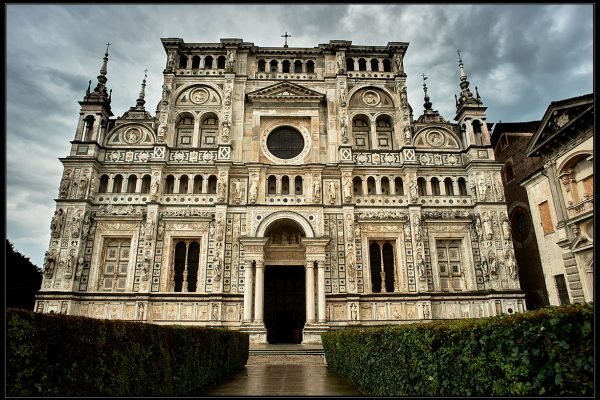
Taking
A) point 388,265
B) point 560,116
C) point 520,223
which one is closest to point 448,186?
point 520,223

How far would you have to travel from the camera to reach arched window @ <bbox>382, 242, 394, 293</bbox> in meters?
25.0

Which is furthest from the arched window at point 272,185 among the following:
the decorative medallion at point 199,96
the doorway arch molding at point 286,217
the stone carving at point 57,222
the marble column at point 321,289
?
the stone carving at point 57,222

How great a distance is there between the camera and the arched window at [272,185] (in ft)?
86.7

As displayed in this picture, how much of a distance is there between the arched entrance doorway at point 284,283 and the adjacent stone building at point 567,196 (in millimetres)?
13847

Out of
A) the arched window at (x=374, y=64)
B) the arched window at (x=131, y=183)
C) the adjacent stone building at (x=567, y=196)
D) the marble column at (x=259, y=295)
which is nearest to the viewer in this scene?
the adjacent stone building at (x=567, y=196)

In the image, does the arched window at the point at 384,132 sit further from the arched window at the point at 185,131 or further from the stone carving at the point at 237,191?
the arched window at the point at 185,131

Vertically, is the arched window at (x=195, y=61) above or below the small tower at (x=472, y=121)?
above

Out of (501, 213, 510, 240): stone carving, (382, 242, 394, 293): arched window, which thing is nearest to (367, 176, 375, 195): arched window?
(382, 242, 394, 293): arched window

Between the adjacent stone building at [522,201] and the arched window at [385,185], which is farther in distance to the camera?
the arched window at [385,185]

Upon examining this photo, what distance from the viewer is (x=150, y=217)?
969 inches

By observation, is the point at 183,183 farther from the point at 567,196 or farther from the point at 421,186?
the point at 567,196

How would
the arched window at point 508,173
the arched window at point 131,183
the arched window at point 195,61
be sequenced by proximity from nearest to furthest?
the arched window at point 131,183
the arched window at point 195,61
the arched window at point 508,173

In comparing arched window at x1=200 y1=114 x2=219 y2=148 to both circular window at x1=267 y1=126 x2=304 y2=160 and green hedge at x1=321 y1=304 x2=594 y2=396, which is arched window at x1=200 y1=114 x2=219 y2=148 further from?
green hedge at x1=321 y1=304 x2=594 y2=396

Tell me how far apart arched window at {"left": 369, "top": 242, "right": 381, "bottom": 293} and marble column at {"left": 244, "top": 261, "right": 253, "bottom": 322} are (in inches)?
309
